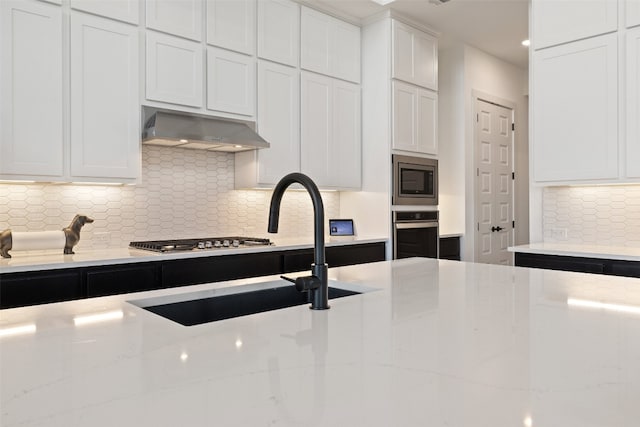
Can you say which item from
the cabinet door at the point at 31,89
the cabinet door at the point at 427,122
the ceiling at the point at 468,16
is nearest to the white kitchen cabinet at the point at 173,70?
the cabinet door at the point at 31,89

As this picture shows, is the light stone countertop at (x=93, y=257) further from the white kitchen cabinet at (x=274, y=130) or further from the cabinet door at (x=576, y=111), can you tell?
the cabinet door at (x=576, y=111)

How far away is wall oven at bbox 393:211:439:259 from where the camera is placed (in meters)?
4.19

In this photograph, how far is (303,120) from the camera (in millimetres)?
3908

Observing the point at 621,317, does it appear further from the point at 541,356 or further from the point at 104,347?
the point at 104,347

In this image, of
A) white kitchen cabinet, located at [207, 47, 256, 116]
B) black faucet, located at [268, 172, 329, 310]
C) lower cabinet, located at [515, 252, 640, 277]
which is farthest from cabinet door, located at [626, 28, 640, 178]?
black faucet, located at [268, 172, 329, 310]

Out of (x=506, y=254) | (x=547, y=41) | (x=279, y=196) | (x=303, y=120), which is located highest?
(x=547, y=41)

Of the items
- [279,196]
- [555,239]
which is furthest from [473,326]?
[555,239]

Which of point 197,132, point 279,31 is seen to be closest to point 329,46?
point 279,31

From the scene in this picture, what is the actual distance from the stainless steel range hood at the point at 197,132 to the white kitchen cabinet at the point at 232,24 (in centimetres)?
57

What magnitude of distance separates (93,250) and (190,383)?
264 cm

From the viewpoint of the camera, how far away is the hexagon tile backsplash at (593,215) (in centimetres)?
344

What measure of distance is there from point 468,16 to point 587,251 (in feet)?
8.10

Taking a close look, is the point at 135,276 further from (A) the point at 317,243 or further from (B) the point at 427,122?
(B) the point at 427,122

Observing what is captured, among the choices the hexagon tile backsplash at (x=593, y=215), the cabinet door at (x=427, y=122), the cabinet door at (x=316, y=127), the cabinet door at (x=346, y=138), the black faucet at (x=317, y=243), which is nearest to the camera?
the black faucet at (x=317, y=243)
